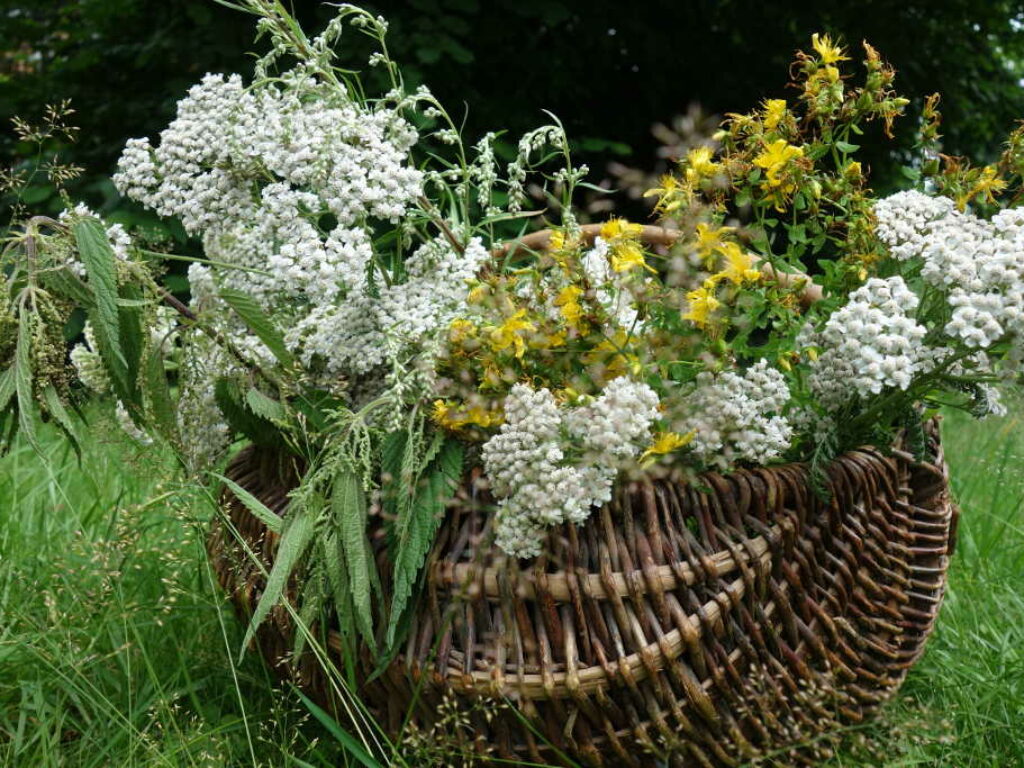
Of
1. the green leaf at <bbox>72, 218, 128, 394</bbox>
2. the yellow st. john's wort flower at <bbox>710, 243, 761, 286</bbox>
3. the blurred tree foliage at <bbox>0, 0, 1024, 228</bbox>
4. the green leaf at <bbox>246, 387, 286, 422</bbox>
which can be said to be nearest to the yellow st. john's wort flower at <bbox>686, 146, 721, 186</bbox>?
the yellow st. john's wort flower at <bbox>710, 243, 761, 286</bbox>

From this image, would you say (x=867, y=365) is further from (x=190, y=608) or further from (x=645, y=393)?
(x=190, y=608)

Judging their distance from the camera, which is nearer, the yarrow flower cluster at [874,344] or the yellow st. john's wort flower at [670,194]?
the yarrow flower cluster at [874,344]

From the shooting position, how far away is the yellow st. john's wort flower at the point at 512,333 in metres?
1.11

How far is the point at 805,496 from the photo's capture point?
1.20 meters

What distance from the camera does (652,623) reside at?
44.0 inches

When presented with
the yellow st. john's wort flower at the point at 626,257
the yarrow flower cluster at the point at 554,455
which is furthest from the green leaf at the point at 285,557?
the yellow st. john's wort flower at the point at 626,257

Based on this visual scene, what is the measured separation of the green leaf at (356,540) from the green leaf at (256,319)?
0.19m

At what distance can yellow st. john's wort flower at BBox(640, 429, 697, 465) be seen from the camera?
1.08 m

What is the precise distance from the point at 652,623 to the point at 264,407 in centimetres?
52

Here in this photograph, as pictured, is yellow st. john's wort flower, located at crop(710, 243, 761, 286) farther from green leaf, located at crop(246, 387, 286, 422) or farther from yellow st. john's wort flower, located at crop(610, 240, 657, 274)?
green leaf, located at crop(246, 387, 286, 422)

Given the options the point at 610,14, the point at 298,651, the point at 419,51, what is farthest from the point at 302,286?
the point at 610,14

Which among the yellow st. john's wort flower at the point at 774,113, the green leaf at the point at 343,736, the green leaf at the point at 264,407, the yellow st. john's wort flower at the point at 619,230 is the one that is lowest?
the green leaf at the point at 343,736

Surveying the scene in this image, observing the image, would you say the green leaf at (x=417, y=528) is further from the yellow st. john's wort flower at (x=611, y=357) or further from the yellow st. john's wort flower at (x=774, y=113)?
the yellow st. john's wort flower at (x=774, y=113)

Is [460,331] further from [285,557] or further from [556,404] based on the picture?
[285,557]
